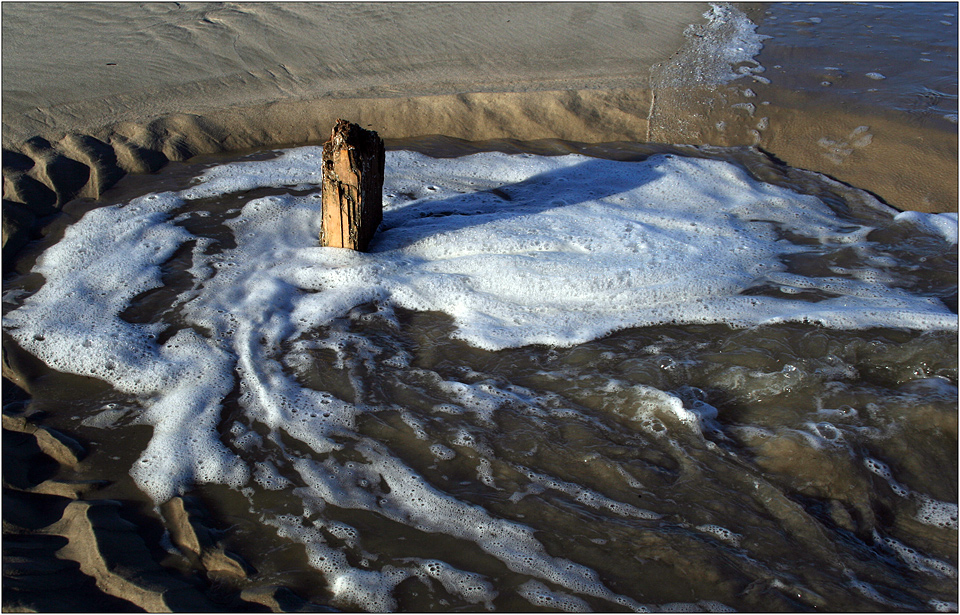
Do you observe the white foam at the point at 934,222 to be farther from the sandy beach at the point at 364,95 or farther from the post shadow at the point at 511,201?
the post shadow at the point at 511,201

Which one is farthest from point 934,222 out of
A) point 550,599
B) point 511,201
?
point 550,599

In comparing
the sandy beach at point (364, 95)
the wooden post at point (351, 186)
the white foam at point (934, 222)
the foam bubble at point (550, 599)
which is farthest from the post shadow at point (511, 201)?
the foam bubble at point (550, 599)

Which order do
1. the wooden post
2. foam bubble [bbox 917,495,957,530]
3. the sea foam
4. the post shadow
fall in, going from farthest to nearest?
1. the post shadow
2. the wooden post
3. the sea foam
4. foam bubble [bbox 917,495,957,530]

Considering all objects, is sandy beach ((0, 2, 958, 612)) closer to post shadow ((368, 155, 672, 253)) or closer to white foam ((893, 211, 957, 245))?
white foam ((893, 211, 957, 245))

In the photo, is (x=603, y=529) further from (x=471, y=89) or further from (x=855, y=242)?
(x=471, y=89)

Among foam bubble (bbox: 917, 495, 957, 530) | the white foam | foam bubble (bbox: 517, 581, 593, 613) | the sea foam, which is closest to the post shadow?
the sea foam

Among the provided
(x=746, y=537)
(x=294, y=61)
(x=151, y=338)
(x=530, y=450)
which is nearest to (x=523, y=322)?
(x=530, y=450)
